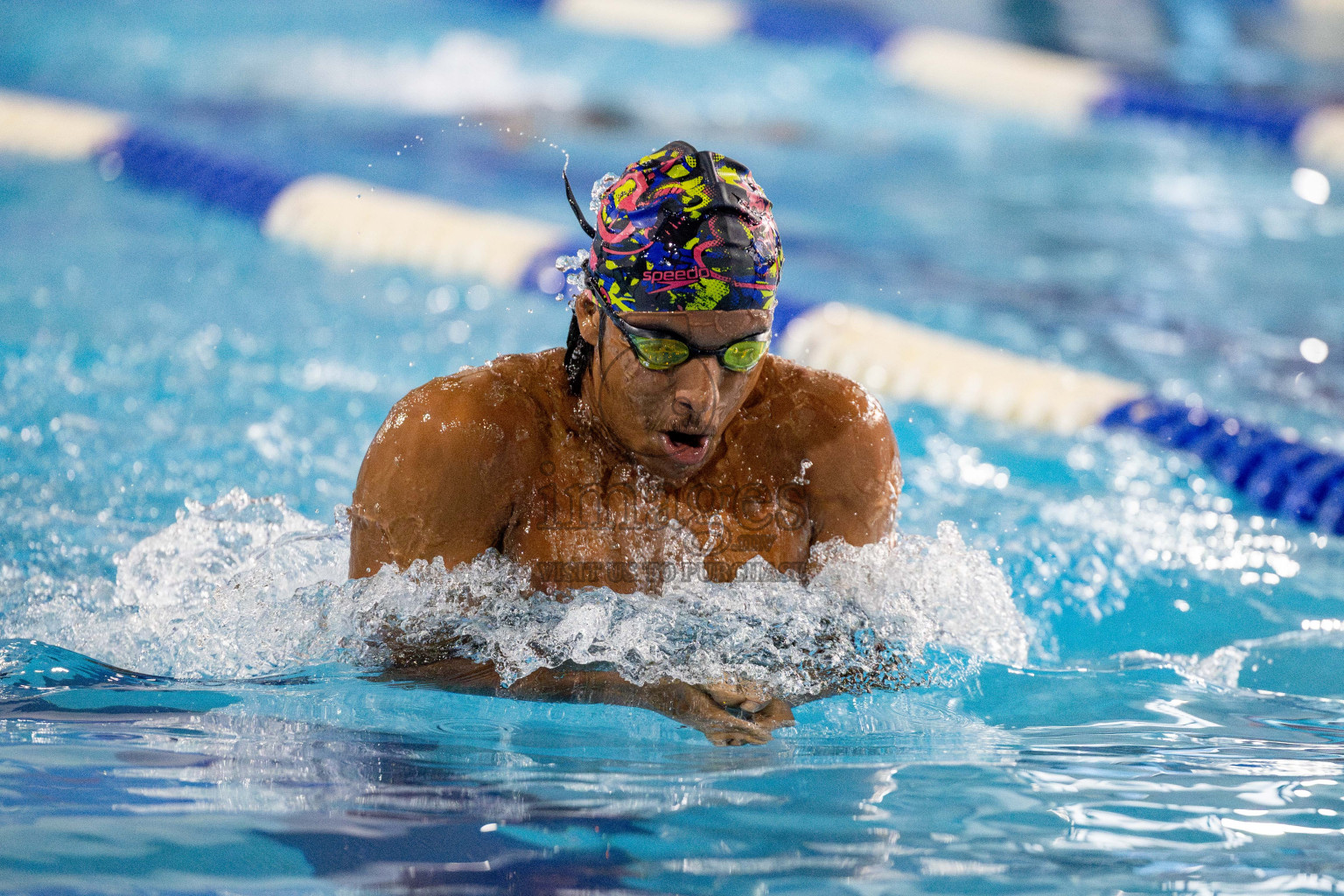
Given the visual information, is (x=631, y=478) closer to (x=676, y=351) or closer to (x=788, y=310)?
(x=676, y=351)

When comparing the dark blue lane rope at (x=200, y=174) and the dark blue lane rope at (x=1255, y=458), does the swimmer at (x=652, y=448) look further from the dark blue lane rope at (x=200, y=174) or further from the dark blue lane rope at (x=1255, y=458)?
the dark blue lane rope at (x=200, y=174)

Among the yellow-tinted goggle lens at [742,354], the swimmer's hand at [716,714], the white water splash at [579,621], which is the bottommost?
the swimmer's hand at [716,714]

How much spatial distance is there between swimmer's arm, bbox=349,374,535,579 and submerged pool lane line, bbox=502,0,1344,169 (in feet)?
24.3

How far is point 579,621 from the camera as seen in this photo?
8.03 feet

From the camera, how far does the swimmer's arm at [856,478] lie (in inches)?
99.7

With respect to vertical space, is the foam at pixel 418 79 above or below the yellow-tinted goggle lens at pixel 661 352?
above

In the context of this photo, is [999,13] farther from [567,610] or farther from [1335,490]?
[567,610]

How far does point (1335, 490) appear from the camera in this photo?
4098mm

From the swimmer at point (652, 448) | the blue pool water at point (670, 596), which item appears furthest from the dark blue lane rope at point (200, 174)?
the swimmer at point (652, 448)

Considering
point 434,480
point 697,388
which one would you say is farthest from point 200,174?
point 697,388

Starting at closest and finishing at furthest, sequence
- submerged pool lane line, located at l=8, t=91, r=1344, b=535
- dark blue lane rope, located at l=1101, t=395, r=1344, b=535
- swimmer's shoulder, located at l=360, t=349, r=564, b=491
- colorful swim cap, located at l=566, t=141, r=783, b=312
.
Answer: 1. colorful swim cap, located at l=566, t=141, r=783, b=312
2. swimmer's shoulder, located at l=360, t=349, r=564, b=491
3. dark blue lane rope, located at l=1101, t=395, r=1344, b=535
4. submerged pool lane line, located at l=8, t=91, r=1344, b=535

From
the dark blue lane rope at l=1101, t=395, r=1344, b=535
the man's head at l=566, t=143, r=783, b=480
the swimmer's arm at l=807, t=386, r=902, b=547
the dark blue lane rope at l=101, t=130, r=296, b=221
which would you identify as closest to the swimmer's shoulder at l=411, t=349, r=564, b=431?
the man's head at l=566, t=143, r=783, b=480

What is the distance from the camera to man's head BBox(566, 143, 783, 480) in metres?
2.20

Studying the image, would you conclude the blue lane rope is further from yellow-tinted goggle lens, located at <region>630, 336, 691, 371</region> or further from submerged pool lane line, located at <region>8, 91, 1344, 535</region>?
yellow-tinted goggle lens, located at <region>630, 336, 691, 371</region>
